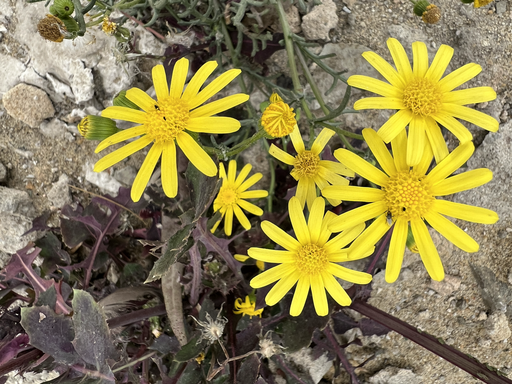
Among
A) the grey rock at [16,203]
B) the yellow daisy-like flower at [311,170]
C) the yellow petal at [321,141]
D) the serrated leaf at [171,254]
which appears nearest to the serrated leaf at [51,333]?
the serrated leaf at [171,254]

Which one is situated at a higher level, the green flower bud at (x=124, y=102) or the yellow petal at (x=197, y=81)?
the yellow petal at (x=197, y=81)

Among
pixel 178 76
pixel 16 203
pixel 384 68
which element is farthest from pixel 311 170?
pixel 16 203

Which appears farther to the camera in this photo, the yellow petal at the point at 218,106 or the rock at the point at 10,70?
the rock at the point at 10,70

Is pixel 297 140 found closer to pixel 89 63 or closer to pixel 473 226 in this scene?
pixel 473 226

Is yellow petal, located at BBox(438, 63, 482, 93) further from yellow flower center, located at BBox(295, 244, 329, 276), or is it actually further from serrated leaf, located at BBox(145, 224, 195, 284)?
serrated leaf, located at BBox(145, 224, 195, 284)

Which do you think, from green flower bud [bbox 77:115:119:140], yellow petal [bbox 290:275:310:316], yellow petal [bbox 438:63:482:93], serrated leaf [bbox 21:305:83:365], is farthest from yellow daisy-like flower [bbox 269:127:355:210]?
serrated leaf [bbox 21:305:83:365]

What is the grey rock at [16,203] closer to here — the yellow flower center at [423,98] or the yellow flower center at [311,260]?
the yellow flower center at [311,260]
